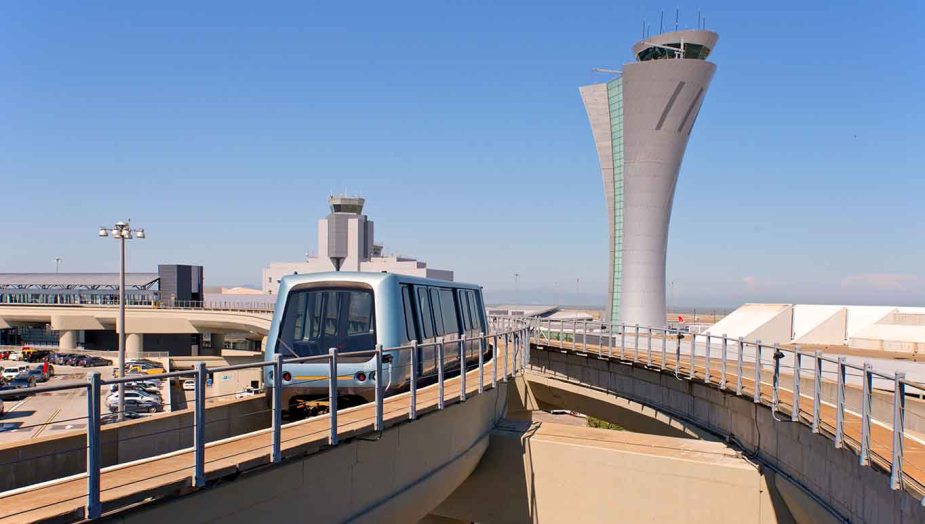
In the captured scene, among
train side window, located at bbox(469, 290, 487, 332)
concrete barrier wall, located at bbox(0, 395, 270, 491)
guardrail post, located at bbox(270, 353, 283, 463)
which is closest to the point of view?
guardrail post, located at bbox(270, 353, 283, 463)

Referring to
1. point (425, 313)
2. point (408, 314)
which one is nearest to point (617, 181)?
point (425, 313)

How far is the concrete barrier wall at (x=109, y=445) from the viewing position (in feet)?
25.1

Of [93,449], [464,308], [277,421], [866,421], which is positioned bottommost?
[866,421]

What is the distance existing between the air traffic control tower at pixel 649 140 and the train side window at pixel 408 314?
38.8m

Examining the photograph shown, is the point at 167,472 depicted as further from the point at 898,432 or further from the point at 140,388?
the point at 140,388

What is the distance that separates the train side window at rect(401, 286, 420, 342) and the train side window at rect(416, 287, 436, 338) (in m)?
0.64

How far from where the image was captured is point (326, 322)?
40.3ft

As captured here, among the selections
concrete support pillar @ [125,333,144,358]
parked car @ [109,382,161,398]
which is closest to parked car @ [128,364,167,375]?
parked car @ [109,382,161,398]

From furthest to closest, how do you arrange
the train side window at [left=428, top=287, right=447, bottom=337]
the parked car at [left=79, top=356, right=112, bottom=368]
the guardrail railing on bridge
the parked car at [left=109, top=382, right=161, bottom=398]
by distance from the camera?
the guardrail railing on bridge
the parked car at [left=79, top=356, right=112, bottom=368]
the train side window at [left=428, top=287, right=447, bottom=337]
the parked car at [left=109, top=382, right=161, bottom=398]

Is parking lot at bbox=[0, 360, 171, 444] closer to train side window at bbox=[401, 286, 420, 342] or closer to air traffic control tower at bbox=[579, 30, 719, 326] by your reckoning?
train side window at bbox=[401, 286, 420, 342]

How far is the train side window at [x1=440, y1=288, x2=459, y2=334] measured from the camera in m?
17.0

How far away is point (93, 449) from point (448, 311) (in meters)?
12.2

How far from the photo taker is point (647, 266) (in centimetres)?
5150

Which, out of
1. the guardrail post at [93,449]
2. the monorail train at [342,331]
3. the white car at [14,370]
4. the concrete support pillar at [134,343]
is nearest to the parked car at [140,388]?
the guardrail post at [93,449]
